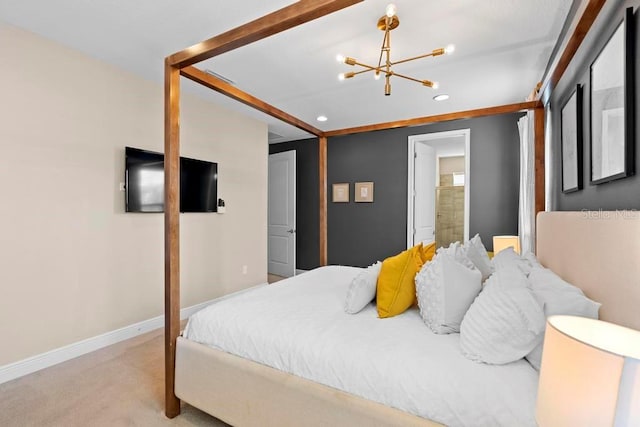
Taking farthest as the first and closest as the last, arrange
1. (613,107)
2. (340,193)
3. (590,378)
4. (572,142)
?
(340,193) < (572,142) < (613,107) < (590,378)

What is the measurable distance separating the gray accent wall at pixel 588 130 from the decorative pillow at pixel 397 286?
905 mm

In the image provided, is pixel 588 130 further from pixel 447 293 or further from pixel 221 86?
pixel 221 86

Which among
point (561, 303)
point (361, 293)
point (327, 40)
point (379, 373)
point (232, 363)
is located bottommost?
point (232, 363)

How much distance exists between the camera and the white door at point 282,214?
5445mm

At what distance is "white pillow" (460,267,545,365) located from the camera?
3.73ft

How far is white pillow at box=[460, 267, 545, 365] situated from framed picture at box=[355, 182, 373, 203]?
3648mm

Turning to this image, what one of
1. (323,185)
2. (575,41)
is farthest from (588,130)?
(323,185)

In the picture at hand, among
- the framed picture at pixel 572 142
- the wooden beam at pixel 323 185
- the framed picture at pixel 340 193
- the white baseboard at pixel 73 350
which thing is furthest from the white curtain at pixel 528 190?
the white baseboard at pixel 73 350

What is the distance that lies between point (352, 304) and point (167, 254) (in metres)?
1.11

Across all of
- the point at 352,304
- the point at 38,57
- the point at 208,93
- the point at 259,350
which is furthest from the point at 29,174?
the point at 352,304

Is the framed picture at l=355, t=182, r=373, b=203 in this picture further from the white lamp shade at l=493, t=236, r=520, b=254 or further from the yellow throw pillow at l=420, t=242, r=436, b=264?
the yellow throw pillow at l=420, t=242, r=436, b=264

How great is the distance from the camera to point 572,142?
1792mm

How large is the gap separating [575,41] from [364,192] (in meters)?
3.49

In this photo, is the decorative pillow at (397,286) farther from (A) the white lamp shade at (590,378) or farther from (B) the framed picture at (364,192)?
(B) the framed picture at (364,192)
